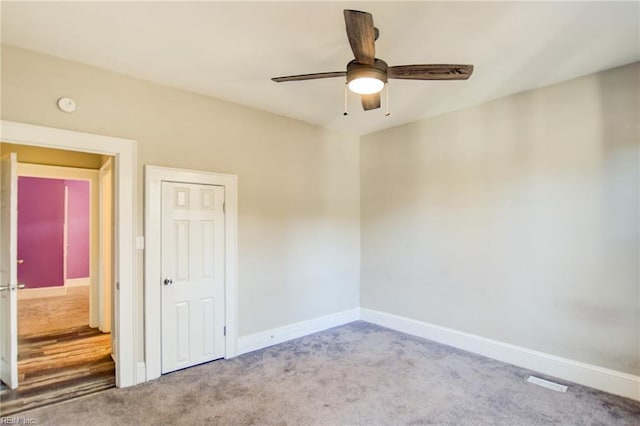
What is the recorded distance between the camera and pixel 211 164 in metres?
3.61

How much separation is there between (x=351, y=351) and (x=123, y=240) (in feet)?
8.76

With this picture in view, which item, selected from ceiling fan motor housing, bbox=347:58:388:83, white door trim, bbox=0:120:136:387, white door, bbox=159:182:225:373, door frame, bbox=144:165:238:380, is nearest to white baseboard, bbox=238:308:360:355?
white door, bbox=159:182:225:373

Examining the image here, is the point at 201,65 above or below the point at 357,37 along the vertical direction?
above

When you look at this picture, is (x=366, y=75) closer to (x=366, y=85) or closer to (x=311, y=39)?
(x=366, y=85)

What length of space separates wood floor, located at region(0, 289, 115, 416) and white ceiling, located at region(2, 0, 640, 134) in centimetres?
287

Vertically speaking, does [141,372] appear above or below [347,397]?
above

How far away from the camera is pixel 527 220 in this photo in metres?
3.42

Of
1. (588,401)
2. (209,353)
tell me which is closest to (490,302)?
(588,401)

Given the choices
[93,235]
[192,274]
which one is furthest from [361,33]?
[93,235]

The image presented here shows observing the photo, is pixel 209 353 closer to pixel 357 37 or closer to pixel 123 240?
pixel 123 240

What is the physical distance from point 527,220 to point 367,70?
2454mm

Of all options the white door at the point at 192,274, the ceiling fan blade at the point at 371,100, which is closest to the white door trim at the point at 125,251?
the white door at the point at 192,274

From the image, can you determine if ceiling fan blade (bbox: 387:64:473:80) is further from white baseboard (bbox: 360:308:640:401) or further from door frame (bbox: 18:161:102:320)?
door frame (bbox: 18:161:102:320)

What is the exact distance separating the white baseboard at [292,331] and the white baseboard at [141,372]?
976mm
